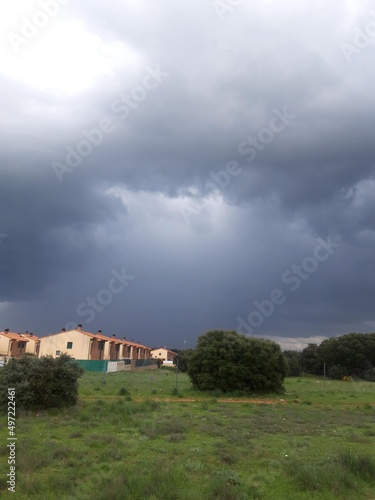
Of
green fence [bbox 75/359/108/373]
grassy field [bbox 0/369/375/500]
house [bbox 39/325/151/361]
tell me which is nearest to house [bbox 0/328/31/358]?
house [bbox 39/325/151/361]

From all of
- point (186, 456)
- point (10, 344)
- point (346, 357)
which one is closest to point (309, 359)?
point (346, 357)

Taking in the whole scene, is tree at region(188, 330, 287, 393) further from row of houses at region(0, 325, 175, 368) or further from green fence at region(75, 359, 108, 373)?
row of houses at region(0, 325, 175, 368)

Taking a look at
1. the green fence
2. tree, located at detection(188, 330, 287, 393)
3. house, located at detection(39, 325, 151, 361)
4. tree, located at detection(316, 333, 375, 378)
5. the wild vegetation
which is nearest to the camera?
tree, located at detection(188, 330, 287, 393)

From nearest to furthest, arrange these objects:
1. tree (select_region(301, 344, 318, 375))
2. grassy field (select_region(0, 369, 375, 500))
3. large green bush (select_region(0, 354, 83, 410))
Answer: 1. grassy field (select_region(0, 369, 375, 500))
2. large green bush (select_region(0, 354, 83, 410))
3. tree (select_region(301, 344, 318, 375))

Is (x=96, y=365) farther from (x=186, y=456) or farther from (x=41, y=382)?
(x=186, y=456)

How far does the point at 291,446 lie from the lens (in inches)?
494

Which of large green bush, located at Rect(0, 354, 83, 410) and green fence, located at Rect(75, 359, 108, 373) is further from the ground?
large green bush, located at Rect(0, 354, 83, 410)

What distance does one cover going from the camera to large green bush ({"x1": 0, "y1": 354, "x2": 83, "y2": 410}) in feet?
60.7

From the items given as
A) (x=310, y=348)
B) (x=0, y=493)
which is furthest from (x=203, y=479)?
(x=310, y=348)

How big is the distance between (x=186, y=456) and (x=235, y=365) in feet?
74.4

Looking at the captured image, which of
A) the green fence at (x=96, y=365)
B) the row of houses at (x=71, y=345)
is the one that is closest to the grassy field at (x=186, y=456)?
the green fence at (x=96, y=365)

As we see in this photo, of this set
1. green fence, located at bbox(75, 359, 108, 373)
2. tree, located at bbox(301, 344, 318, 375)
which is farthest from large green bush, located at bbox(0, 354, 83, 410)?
tree, located at bbox(301, 344, 318, 375)

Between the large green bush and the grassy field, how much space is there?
747 mm

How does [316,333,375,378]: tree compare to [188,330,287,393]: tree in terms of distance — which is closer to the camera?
[188,330,287,393]: tree
